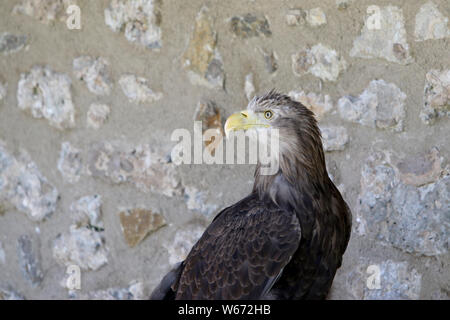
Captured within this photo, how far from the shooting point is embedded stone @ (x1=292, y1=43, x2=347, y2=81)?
8.73 feet

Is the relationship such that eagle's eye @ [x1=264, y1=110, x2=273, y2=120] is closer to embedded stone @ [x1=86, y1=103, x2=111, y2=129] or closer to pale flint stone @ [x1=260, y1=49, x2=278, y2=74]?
pale flint stone @ [x1=260, y1=49, x2=278, y2=74]

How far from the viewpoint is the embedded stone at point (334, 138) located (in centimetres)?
268

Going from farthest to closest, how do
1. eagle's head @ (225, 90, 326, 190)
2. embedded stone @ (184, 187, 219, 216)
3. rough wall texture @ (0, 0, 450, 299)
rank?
embedded stone @ (184, 187, 219, 216), rough wall texture @ (0, 0, 450, 299), eagle's head @ (225, 90, 326, 190)

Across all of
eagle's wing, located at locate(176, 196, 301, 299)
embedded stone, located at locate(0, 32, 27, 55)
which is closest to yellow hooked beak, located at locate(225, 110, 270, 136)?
eagle's wing, located at locate(176, 196, 301, 299)

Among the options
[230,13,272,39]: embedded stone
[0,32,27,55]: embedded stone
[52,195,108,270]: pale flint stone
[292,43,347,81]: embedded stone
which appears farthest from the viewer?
[0,32,27,55]: embedded stone

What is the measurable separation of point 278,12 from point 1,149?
2.08 metres

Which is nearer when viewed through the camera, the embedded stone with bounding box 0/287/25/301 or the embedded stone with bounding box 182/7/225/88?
the embedded stone with bounding box 182/7/225/88

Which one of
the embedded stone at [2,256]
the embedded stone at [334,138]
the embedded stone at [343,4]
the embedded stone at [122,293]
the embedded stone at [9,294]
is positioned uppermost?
the embedded stone at [343,4]

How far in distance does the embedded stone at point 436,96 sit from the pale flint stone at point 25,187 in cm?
227

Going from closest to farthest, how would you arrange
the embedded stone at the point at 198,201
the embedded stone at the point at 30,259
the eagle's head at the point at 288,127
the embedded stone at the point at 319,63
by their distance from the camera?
the eagle's head at the point at 288,127 → the embedded stone at the point at 319,63 → the embedded stone at the point at 198,201 → the embedded stone at the point at 30,259

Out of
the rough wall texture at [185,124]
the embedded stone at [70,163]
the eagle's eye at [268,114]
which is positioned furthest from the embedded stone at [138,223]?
the eagle's eye at [268,114]

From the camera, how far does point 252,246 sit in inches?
83.8

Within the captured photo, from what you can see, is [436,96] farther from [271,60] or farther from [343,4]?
[271,60]

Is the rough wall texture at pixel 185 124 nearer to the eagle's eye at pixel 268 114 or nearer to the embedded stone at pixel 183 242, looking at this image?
the embedded stone at pixel 183 242
